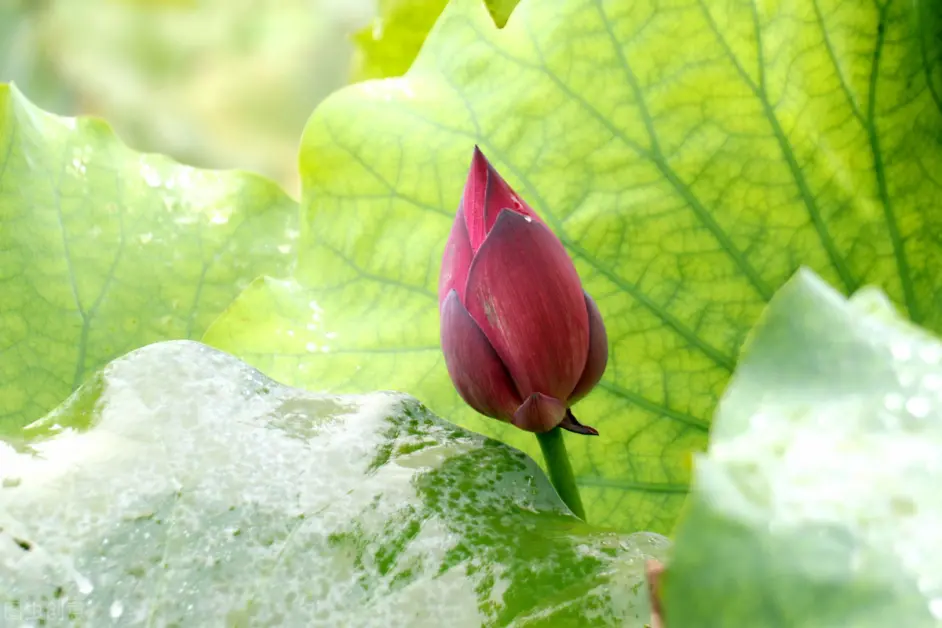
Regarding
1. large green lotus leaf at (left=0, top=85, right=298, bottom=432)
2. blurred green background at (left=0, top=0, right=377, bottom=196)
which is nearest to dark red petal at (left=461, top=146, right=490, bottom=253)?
large green lotus leaf at (left=0, top=85, right=298, bottom=432)

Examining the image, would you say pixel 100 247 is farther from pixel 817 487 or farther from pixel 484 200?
pixel 817 487

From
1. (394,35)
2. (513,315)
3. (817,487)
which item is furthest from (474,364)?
(394,35)

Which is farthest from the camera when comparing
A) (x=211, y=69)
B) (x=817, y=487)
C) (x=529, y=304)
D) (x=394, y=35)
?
(x=211, y=69)

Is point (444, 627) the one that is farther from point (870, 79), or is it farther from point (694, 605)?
point (870, 79)

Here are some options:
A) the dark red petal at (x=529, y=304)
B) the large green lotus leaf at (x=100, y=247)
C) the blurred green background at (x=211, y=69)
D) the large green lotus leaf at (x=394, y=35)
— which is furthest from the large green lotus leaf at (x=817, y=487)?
the blurred green background at (x=211, y=69)

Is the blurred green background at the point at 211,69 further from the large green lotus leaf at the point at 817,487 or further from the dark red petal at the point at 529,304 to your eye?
the large green lotus leaf at the point at 817,487

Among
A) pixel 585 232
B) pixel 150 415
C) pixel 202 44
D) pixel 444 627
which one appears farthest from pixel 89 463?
pixel 202 44
